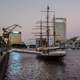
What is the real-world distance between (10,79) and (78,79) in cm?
935

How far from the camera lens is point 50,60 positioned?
86688 millimetres

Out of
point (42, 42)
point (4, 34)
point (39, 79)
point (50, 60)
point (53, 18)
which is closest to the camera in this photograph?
point (39, 79)

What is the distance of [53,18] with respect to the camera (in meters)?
125

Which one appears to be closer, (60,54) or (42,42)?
(60,54)

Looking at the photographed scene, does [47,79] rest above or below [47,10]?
below

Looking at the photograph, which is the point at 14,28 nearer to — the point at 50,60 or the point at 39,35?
the point at 39,35

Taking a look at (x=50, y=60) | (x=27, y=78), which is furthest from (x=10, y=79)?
(x=50, y=60)

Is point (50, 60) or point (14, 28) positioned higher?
point (14, 28)

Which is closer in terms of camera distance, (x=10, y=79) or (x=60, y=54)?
(x=10, y=79)

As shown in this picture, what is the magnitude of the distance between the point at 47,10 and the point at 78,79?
232 ft

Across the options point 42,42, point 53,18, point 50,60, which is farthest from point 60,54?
point 53,18

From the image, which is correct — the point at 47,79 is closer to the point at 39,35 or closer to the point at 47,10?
the point at 47,10

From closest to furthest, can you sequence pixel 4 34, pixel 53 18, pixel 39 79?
pixel 39 79 → pixel 53 18 → pixel 4 34

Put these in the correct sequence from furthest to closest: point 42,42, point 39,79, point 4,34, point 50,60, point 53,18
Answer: point 4,34 < point 53,18 < point 42,42 < point 50,60 < point 39,79
